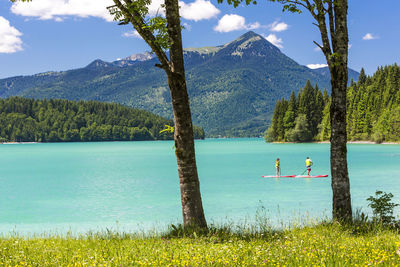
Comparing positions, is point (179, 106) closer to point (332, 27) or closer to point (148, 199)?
point (332, 27)

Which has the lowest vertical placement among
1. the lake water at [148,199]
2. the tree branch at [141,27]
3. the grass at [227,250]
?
the lake water at [148,199]

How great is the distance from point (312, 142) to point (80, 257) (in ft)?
498

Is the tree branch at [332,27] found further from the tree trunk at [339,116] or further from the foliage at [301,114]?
the foliage at [301,114]

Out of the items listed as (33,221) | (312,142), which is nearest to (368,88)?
(312,142)

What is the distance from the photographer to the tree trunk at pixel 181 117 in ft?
27.5

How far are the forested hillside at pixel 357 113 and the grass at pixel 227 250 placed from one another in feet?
370

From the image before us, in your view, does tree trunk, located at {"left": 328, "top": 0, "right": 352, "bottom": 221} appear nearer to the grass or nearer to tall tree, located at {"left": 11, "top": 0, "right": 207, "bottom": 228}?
the grass

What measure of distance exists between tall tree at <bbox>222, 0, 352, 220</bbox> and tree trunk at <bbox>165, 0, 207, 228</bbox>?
265cm

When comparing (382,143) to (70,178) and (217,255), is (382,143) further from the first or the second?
(217,255)

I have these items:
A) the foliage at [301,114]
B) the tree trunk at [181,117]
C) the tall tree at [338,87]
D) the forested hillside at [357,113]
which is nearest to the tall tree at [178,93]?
the tree trunk at [181,117]

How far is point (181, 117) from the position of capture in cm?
838

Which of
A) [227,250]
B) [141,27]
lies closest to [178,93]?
[141,27]

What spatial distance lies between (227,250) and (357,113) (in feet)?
430

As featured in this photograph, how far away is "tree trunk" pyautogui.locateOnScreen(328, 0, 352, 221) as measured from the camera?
9070 millimetres
